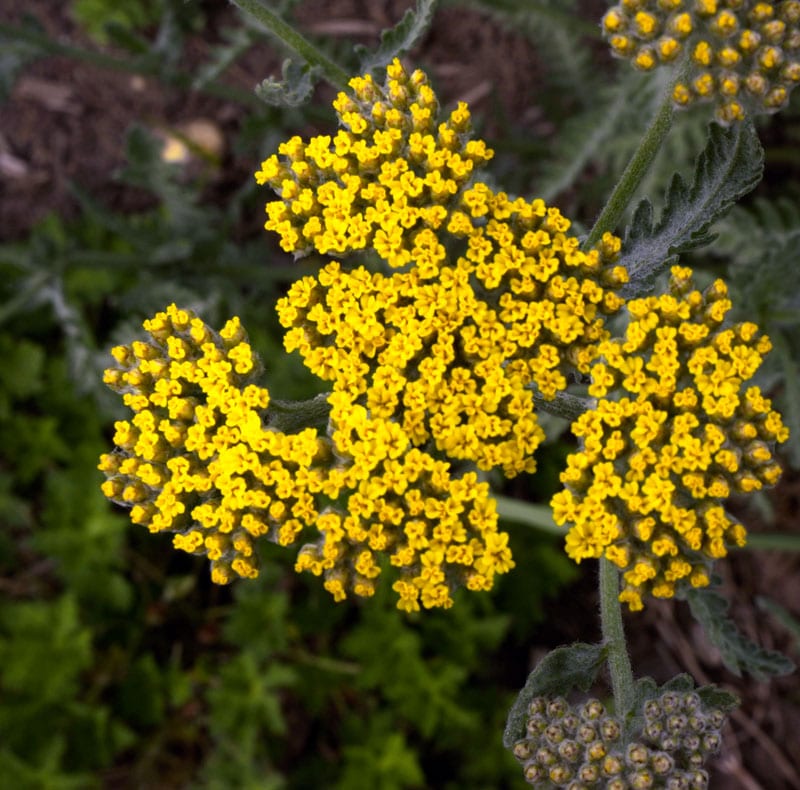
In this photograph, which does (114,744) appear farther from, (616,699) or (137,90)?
(137,90)

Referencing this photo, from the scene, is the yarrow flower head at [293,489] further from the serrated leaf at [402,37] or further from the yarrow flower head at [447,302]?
the serrated leaf at [402,37]

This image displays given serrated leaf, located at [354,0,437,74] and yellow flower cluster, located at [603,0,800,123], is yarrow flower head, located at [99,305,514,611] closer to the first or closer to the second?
serrated leaf, located at [354,0,437,74]

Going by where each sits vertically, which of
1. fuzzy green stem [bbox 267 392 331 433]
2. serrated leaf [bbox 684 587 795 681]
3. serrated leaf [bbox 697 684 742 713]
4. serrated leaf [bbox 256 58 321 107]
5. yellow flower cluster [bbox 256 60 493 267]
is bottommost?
serrated leaf [bbox 697 684 742 713]

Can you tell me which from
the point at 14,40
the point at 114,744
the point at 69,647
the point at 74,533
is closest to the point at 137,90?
the point at 14,40

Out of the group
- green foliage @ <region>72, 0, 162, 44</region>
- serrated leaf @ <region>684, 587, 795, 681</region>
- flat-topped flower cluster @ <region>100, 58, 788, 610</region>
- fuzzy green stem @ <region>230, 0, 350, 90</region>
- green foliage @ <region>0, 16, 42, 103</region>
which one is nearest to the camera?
flat-topped flower cluster @ <region>100, 58, 788, 610</region>

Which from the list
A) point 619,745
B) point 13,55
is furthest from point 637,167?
point 13,55

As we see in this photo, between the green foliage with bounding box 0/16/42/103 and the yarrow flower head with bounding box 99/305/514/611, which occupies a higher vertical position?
the green foliage with bounding box 0/16/42/103

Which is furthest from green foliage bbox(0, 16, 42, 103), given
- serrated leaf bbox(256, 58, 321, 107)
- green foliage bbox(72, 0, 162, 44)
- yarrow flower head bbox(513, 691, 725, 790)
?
yarrow flower head bbox(513, 691, 725, 790)

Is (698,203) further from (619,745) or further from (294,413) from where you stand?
(619,745)
